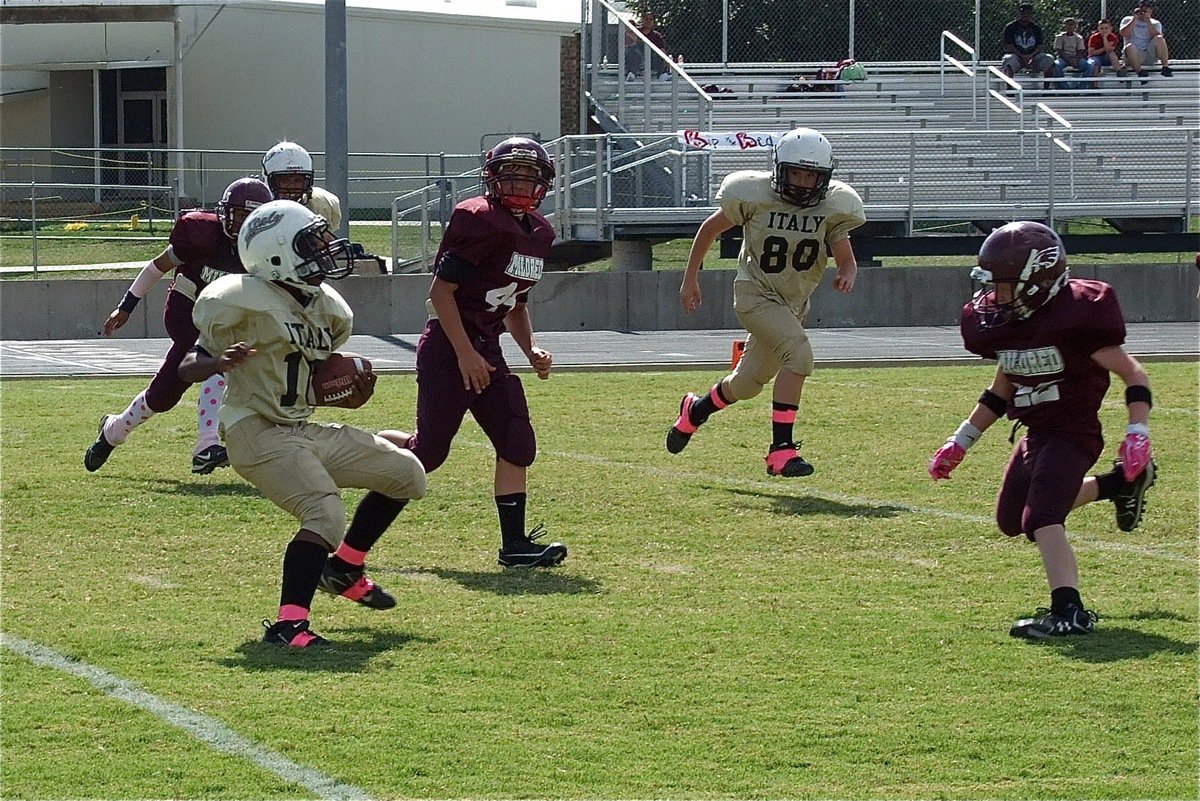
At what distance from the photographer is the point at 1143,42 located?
1054 inches

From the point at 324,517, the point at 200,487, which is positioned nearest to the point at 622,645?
the point at 324,517

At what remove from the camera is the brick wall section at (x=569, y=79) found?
1366 inches

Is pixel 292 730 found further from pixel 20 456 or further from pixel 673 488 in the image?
pixel 20 456

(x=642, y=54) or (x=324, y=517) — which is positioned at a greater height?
(x=642, y=54)

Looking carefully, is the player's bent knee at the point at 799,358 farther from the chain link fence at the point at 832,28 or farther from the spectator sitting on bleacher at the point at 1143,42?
the chain link fence at the point at 832,28

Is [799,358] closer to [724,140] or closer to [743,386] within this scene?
[743,386]

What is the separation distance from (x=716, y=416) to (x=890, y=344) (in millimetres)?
6157

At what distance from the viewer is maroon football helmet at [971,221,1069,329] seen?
5.94m

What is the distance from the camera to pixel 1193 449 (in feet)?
33.3

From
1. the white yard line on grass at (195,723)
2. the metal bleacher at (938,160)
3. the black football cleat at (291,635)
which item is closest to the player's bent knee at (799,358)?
the black football cleat at (291,635)

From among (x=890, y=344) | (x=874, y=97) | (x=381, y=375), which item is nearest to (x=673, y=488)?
(x=381, y=375)

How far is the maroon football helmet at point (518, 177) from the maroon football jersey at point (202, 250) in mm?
2038

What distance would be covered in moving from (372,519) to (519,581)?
0.79m

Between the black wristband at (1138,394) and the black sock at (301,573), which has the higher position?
the black wristband at (1138,394)
